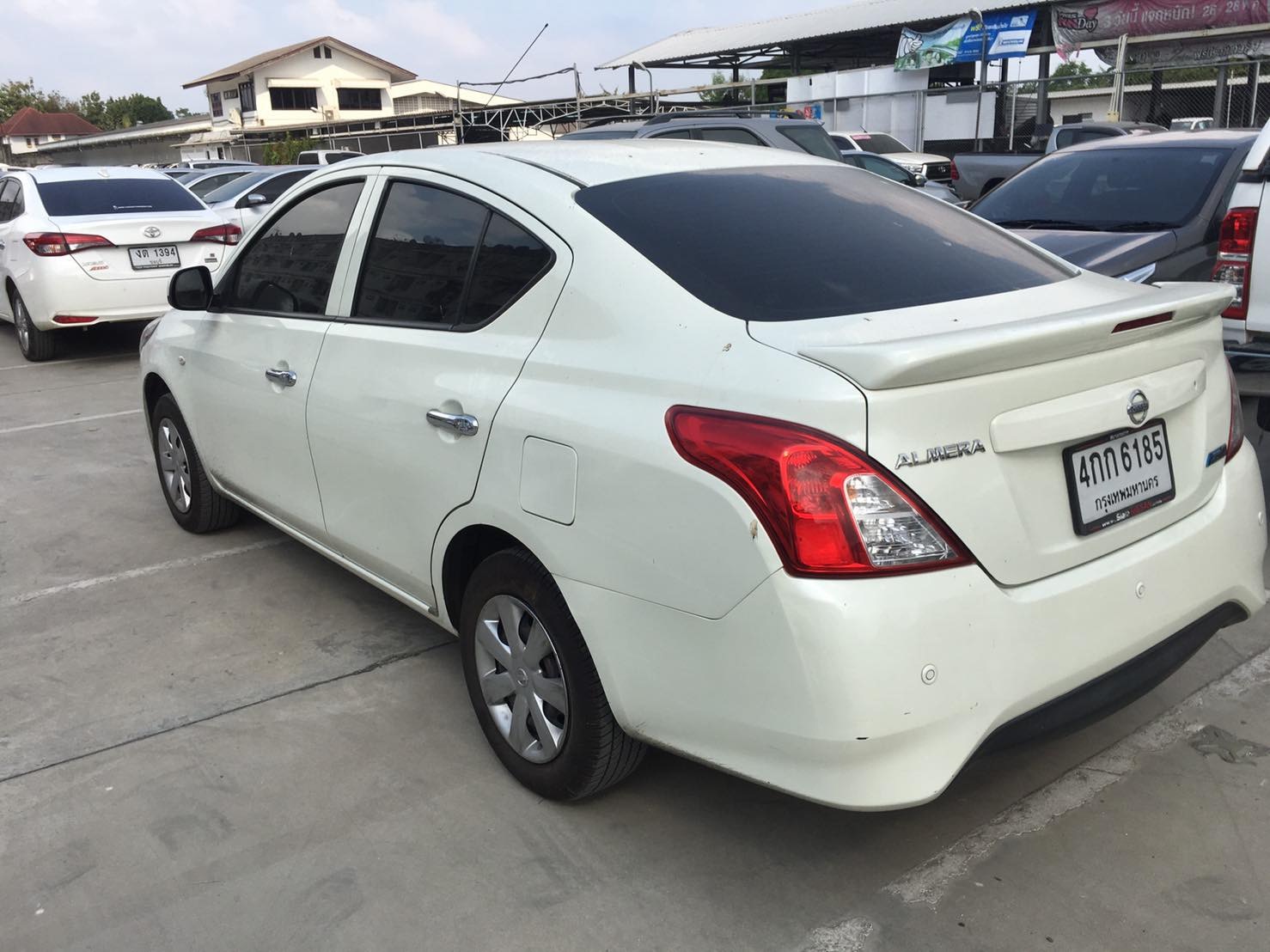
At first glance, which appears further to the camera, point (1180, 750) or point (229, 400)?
point (229, 400)

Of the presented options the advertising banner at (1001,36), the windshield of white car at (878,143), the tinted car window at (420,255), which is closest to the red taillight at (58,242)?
the tinted car window at (420,255)

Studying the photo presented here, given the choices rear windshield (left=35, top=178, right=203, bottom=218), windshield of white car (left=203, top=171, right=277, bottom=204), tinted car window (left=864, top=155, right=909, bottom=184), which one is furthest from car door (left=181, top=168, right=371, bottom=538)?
tinted car window (left=864, top=155, right=909, bottom=184)

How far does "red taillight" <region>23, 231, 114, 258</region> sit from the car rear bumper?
815cm

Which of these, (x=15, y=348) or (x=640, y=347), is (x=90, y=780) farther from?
(x=15, y=348)

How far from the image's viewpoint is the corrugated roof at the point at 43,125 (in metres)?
83.8

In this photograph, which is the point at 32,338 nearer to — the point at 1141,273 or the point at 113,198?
the point at 113,198

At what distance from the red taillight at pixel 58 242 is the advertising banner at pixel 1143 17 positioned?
68.7 ft

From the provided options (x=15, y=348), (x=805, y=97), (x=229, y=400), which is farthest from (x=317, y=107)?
(x=229, y=400)

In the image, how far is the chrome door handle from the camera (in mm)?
2869

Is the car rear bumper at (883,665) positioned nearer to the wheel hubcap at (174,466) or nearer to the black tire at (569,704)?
the black tire at (569,704)

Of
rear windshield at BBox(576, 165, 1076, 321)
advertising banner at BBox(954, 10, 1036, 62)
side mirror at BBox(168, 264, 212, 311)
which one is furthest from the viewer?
Answer: advertising banner at BBox(954, 10, 1036, 62)

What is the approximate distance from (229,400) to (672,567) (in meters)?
2.55

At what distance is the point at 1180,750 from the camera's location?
3119 mm

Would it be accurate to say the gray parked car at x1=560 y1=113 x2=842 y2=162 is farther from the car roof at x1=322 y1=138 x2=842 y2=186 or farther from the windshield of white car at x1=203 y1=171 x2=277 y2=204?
the car roof at x1=322 y1=138 x2=842 y2=186
